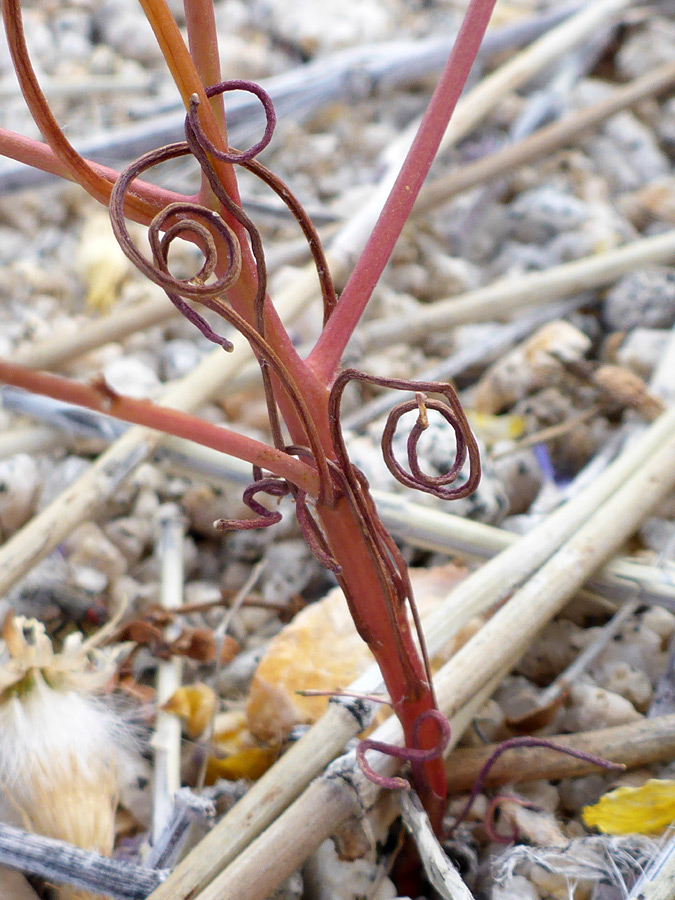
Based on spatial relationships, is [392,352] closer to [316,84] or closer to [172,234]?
[316,84]

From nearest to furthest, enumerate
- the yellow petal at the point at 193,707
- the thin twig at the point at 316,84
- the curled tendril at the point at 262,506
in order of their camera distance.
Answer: the curled tendril at the point at 262,506, the yellow petal at the point at 193,707, the thin twig at the point at 316,84

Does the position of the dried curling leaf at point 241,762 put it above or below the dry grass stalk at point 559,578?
below

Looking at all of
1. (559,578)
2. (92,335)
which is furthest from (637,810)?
(92,335)

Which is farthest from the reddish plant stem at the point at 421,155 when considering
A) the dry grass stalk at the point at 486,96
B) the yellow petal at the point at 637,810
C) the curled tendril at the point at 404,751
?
the dry grass stalk at the point at 486,96

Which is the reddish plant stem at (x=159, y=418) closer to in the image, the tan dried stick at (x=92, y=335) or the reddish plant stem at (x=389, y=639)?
the reddish plant stem at (x=389, y=639)

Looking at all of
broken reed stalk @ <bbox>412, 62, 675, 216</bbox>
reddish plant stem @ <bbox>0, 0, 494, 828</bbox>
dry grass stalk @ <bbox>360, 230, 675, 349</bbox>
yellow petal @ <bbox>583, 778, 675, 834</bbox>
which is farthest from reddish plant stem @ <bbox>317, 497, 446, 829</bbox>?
broken reed stalk @ <bbox>412, 62, 675, 216</bbox>
